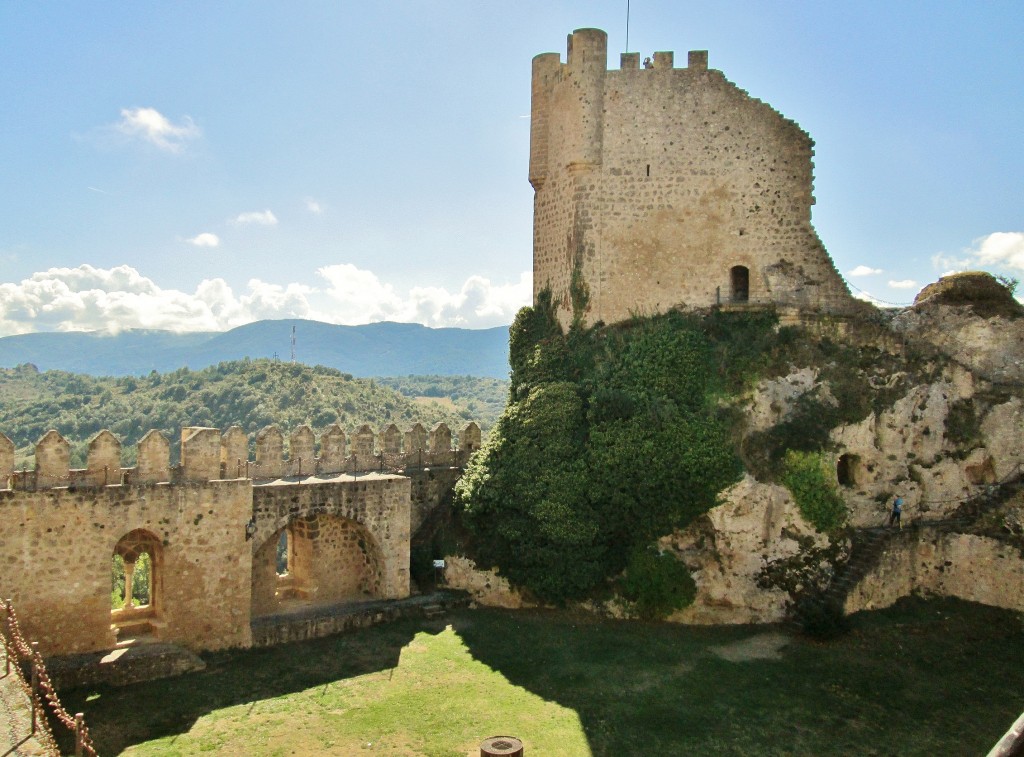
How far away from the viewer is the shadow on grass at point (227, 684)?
1288cm

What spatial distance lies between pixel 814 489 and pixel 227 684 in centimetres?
1357

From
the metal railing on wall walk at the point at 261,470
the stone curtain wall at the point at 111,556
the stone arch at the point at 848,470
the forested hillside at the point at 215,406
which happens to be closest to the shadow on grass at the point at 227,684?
the stone curtain wall at the point at 111,556

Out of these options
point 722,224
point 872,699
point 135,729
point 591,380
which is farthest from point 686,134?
point 135,729

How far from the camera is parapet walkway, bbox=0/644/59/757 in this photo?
347 inches

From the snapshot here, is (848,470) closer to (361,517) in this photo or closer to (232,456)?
(361,517)

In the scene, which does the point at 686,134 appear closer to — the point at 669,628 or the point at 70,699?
the point at 669,628

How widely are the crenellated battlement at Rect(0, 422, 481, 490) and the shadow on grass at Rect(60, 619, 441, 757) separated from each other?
3834 mm

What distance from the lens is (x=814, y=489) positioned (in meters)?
18.6

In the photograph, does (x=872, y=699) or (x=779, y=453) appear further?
(x=779, y=453)

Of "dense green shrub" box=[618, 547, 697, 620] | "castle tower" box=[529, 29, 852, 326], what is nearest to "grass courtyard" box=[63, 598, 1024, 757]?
"dense green shrub" box=[618, 547, 697, 620]

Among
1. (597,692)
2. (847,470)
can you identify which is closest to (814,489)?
(847,470)

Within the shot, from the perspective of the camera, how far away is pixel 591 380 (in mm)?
20938

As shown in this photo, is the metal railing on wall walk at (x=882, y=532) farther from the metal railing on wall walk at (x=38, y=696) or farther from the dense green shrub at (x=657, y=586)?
the metal railing on wall walk at (x=38, y=696)

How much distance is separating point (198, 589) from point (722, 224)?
1661 centimetres
